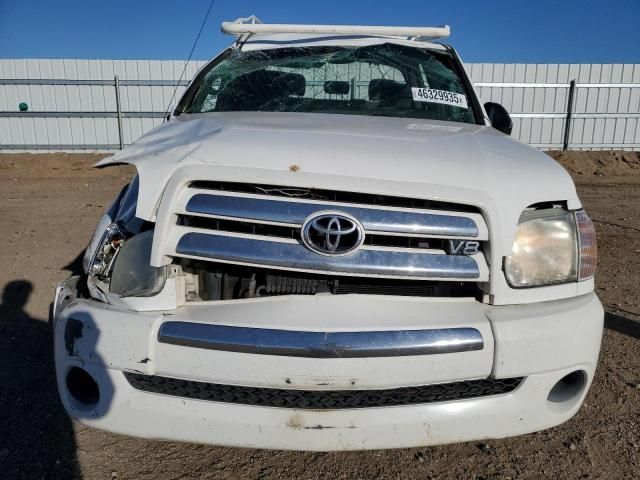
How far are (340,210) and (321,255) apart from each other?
0.54 feet

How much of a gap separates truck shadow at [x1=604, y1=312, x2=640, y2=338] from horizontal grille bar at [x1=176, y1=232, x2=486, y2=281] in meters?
2.36

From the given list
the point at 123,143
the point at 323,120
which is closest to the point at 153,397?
the point at 323,120

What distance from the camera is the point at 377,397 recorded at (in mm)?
1809

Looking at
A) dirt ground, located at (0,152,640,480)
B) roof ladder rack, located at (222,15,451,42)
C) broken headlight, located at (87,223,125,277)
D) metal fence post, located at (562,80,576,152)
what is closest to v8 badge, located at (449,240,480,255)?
dirt ground, located at (0,152,640,480)

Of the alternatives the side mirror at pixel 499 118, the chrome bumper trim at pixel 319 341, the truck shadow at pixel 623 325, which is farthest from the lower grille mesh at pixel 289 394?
the truck shadow at pixel 623 325

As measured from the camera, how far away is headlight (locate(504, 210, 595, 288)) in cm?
193

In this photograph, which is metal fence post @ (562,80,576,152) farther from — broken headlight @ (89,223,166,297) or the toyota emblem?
broken headlight @ (89,223,166,297)

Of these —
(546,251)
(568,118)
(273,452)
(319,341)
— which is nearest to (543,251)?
(546,251)

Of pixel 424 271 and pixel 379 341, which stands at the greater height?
pixel 424 271

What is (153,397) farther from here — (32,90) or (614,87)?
(614,87)

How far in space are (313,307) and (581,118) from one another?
15.2 meters

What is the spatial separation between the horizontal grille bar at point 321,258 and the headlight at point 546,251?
0.19 meters

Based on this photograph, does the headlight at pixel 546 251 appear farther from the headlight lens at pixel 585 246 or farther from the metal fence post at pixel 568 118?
the metal fence post at pixel 568 118

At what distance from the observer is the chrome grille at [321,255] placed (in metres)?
1.77
